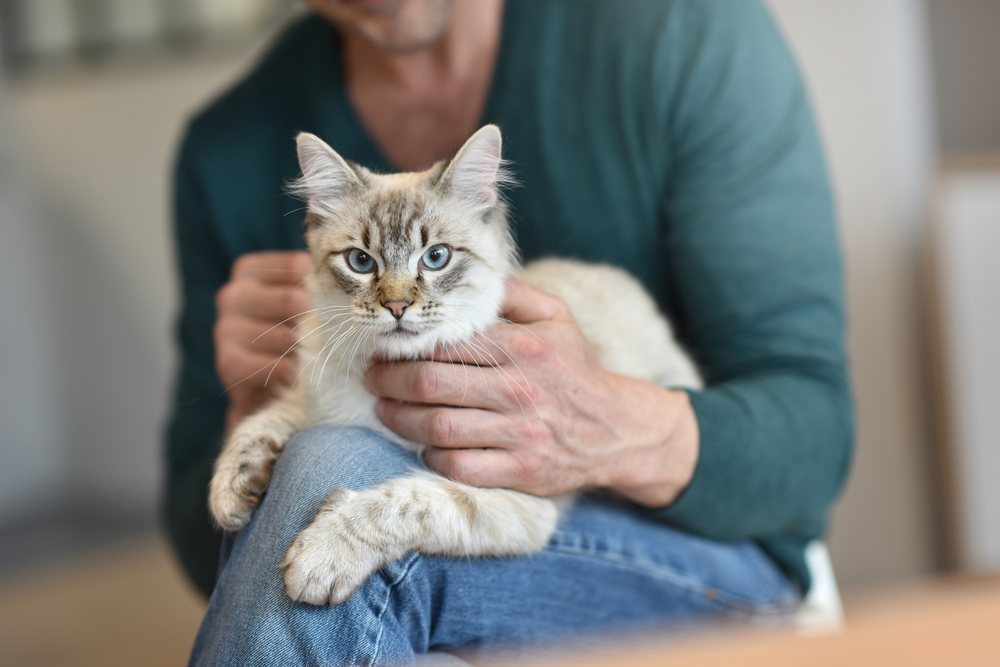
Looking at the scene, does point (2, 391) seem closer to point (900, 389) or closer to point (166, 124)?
point (166, 124)

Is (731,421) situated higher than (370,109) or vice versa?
(370,109)

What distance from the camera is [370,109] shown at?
1688 millimetres

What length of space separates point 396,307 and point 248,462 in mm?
345

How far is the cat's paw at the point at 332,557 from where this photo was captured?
0.91m

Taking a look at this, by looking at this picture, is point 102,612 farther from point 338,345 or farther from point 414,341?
point 414,341

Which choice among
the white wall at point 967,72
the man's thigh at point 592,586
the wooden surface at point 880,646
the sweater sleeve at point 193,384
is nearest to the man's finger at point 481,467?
the man's thigh at point 592,586

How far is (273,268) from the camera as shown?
1341 mm

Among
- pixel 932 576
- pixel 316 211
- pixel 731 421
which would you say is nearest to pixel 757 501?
pixel 731 421

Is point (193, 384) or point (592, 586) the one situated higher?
point (193, 384)

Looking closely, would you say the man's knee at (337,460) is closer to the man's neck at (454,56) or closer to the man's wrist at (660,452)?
the man's wrist at (660,452)

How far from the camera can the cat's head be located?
1055 mm

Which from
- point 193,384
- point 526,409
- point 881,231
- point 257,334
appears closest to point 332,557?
point 526,409

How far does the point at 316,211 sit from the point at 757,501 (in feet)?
2.98

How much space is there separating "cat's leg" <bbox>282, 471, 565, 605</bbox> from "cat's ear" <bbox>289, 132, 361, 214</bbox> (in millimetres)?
448
